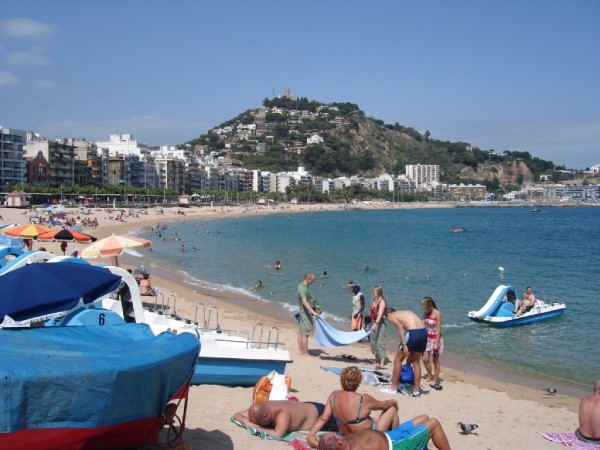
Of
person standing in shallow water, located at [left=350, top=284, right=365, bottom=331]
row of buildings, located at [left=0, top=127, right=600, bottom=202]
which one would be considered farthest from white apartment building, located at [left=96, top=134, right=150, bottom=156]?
person standing in shallow water, located at [left=350, top=284, right=365, bottom=331]

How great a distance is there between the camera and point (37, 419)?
4363mm

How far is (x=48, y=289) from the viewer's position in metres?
6.01

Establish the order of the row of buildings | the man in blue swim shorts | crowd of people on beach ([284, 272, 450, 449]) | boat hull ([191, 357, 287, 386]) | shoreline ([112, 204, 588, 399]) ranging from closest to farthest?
the man in blue swim shorts, crowd of people on beach ([284, 272, 450, 449]), boat hull ([191, 357, 287, 386]), shoreline ([112, 204, 588, 399]), the row of buildings

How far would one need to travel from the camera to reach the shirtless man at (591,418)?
7020mm

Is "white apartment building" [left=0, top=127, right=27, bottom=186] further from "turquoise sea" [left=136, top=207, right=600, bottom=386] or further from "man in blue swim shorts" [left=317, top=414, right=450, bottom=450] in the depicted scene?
"man in blue swim shorts" [left=317, top=414, right=450, bottom=450]

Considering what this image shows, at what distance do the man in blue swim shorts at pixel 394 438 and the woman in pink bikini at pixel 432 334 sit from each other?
328 cm

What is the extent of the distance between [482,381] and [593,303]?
13.6 meters

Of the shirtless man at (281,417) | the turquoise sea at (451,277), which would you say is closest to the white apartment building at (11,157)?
the turquoise sea at (451,277)

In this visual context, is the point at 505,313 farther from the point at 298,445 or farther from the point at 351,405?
the point at 351,405

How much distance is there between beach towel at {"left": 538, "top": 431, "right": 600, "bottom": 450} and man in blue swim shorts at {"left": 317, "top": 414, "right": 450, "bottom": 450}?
237 centimetres

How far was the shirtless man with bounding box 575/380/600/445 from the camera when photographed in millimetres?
7020

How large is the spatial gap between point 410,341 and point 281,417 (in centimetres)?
271

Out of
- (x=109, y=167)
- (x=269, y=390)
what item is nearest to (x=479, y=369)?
(x=269, y=390)

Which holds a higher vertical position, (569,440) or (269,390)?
(269,390)
